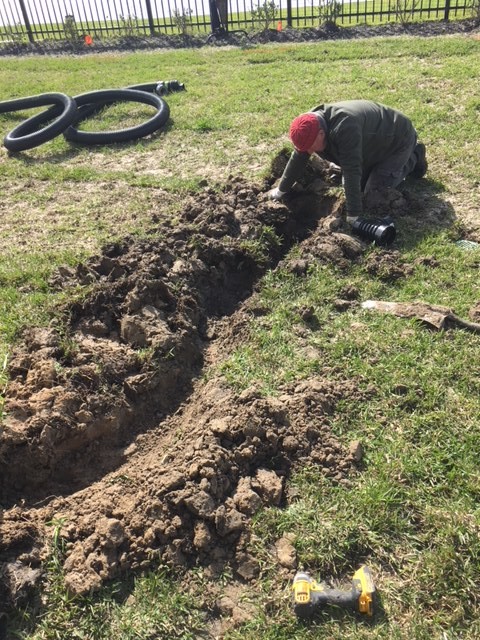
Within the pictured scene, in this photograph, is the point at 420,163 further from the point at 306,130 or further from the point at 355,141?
the point at 306,130

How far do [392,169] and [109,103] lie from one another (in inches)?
254

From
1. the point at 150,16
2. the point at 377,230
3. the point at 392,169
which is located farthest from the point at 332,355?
the point at 150,16

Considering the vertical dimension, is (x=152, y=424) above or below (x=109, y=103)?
below

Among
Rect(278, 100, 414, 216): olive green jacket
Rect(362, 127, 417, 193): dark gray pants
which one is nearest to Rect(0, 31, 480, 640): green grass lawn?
Rect(362, 127, 417, 193): dark gray pants

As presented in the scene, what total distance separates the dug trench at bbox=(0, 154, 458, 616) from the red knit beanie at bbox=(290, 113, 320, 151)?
3.13 feet

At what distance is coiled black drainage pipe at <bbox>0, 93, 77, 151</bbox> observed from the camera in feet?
26.1

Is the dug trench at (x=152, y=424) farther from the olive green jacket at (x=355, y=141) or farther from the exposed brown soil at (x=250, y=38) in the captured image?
the exposed brown soil at (x=250, y=38)

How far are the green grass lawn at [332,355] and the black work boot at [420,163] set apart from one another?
0.25m

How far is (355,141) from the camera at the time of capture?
5027 mm

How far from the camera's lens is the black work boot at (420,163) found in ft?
19.5

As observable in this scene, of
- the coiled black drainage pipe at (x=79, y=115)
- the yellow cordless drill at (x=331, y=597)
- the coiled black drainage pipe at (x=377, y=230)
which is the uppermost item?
the coiled black drainage pipe at (x=79, y=115)

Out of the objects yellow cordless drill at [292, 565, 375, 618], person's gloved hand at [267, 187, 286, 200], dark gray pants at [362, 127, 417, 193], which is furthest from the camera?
dark gray pants at [362, 127, 417, 193]

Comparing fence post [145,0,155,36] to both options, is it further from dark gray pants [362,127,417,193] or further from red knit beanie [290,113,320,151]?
red knit beanie [290,113,320,151]

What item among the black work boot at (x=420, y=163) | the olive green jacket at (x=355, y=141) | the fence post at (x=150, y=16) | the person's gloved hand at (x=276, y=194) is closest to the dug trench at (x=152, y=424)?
the olive green jacket at (x=355, y=141)
